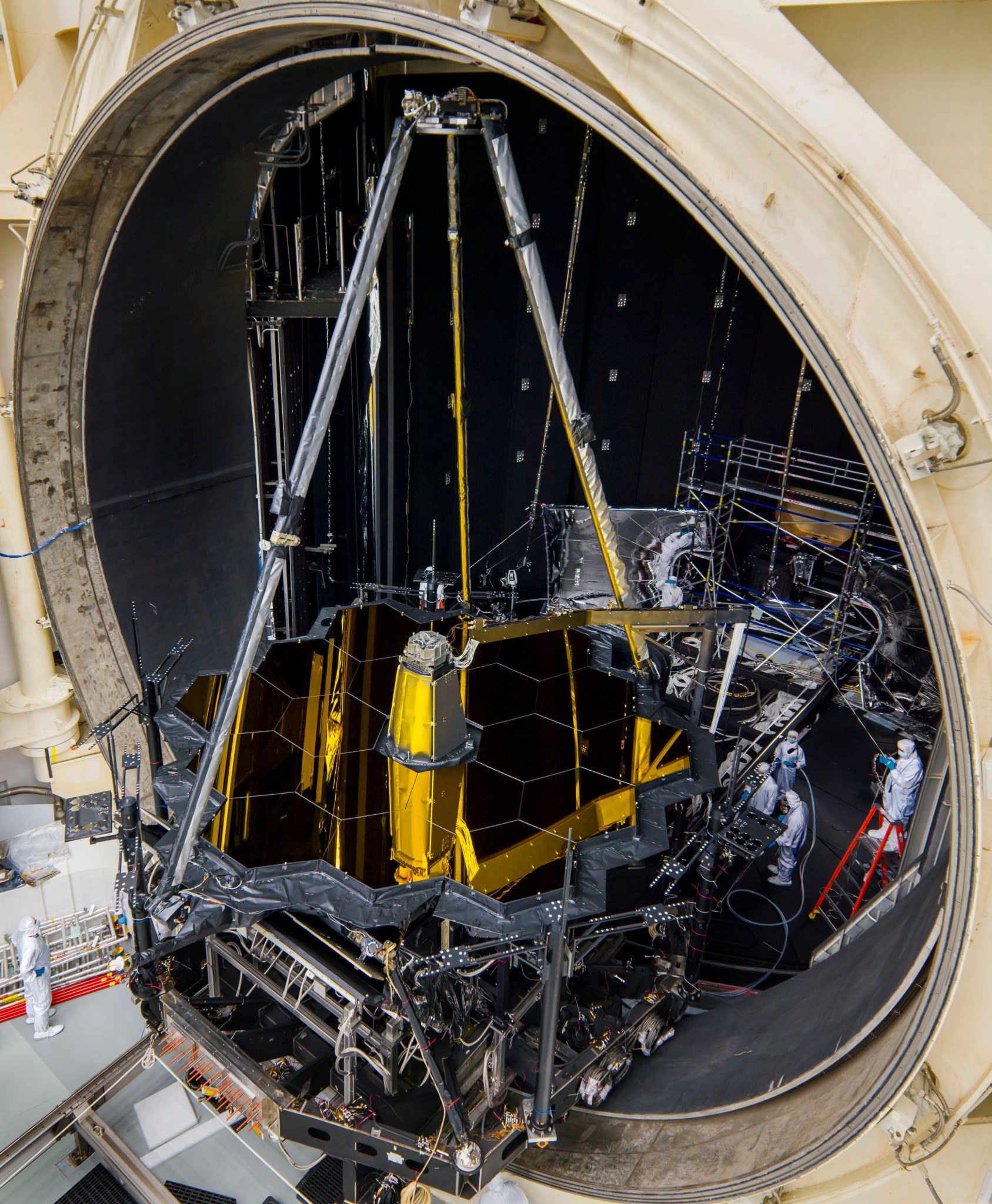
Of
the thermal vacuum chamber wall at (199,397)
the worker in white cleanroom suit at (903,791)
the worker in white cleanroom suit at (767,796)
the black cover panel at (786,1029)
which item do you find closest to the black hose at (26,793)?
the thermal vacuum chamber wall at (199,397)

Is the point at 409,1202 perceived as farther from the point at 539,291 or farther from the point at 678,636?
the point at 678,636

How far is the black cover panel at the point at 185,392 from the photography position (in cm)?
585

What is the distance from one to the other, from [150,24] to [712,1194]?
6.33 m

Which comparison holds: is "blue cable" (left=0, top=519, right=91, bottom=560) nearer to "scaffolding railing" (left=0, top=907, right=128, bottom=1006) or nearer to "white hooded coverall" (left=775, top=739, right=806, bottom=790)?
"scaffolding railing" (left=0, top=907, right=128, bottom=1006)

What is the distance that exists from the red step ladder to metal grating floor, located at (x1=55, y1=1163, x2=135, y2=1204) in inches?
183

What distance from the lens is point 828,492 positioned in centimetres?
874

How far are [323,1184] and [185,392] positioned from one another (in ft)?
17.2

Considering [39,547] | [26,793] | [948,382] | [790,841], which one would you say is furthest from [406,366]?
[948,382]

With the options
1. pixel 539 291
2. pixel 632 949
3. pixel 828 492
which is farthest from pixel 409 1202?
pixel 828 492

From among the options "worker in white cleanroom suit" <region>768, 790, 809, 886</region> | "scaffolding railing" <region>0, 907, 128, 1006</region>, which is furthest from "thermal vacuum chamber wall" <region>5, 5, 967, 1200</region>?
"worker in white cleanroom suit" <region>768, 790, 809, 886</region>

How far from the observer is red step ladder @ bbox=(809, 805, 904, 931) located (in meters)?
6.46

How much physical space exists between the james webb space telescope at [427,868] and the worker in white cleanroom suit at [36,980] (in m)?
1.00

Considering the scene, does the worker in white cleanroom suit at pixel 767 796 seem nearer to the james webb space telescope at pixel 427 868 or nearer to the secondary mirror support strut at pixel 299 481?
the james webb space telescope at pixel 427 868

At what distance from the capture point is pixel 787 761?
Result: 7109 mm
